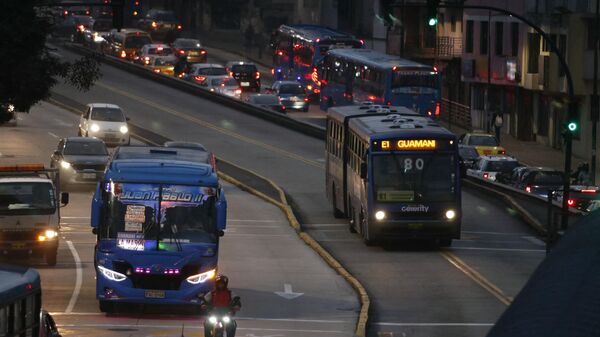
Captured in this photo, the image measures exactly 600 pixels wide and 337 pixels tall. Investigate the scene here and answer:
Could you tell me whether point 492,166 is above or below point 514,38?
below

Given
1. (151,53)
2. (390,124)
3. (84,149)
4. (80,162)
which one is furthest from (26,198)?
(151,53)

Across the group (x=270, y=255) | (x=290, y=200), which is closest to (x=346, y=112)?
(x=290, y=200)

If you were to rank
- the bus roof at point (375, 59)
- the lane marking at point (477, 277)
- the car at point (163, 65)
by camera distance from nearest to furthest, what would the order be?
the lane marking at point (477, 277), the bus roof at point (375, 59), the car at point (163, 65)

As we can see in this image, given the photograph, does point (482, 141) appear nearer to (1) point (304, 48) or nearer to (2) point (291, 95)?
(2) point (291, 95)

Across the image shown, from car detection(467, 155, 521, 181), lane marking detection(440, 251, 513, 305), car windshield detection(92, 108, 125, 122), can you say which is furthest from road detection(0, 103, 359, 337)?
car detection(467, 155, 521, 181)

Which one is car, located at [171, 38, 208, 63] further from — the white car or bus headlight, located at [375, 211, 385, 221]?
bus headlight, located at [375, 211, 385, 221]

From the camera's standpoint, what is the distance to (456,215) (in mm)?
34969

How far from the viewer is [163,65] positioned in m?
93.6

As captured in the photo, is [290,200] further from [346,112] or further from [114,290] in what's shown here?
[114,290]

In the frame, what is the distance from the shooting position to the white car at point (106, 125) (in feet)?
185

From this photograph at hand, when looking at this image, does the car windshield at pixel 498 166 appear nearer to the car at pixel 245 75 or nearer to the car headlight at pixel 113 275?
the car headlight at pixel 113 275

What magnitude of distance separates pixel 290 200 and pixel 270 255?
1199 centimetres

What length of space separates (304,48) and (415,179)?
52.1m

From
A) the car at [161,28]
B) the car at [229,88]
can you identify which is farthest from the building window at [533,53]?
the car at [161,28]
